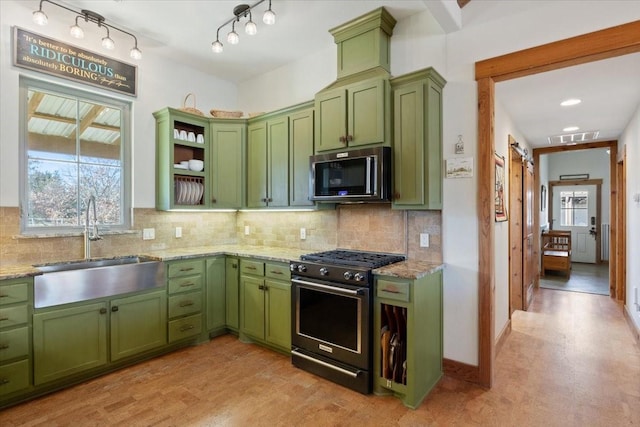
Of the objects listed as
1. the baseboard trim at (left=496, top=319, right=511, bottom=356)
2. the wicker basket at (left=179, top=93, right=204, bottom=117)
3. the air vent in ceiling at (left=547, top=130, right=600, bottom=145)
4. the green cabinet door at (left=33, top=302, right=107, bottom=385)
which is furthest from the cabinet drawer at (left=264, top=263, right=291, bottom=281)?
the air vent in ceiling at (left=547, top=130, right=600, bottom=145)

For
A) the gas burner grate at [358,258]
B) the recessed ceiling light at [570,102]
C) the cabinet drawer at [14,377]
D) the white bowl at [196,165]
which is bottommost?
the cabinet drawer at [14,377]

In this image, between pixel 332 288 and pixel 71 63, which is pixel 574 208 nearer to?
pixel 332 288

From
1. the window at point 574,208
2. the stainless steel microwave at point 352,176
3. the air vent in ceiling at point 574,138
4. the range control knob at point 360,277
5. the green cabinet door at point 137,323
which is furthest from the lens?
the window at point 574,208

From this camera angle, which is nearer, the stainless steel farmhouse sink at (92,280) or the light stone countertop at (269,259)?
the light stone countertop at (269,259)

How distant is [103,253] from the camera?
10.6 feet

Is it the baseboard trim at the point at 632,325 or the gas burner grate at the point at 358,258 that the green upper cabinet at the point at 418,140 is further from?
the baseboard trim at the point at 632,325

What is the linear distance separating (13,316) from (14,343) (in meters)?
0.18

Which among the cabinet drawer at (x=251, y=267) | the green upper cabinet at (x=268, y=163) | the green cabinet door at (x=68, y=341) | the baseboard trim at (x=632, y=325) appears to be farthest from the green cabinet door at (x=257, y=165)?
the baseboard trim at (x=632, y=325)

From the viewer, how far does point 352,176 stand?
111 inches

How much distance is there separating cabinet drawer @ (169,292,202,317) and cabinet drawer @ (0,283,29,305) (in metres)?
1.07

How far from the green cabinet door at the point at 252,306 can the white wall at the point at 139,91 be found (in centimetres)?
138

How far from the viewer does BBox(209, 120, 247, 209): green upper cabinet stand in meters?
3.80

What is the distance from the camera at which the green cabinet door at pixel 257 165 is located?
3695 millimetres

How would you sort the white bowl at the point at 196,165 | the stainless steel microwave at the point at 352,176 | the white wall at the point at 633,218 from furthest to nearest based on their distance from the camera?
the white bowl at the point at 196,165 → the white wall at the point at 633,218 → the stainless steel microwave at the point at 352,176
